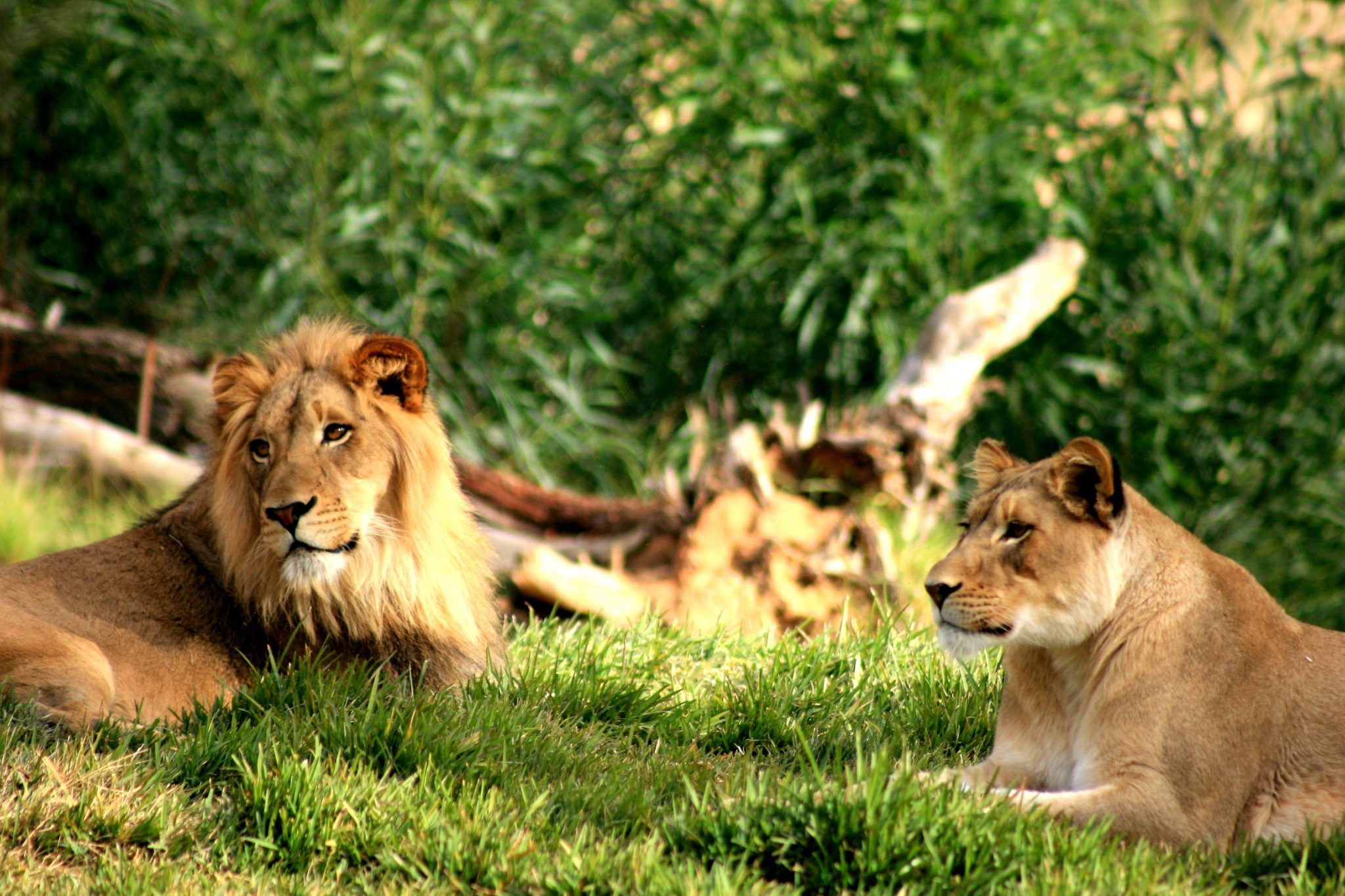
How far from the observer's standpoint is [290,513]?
13.8 ft

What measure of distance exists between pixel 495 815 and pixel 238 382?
1818 mm

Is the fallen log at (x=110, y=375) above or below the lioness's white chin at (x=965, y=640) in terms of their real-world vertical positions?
below

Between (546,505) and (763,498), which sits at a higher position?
(763,498)

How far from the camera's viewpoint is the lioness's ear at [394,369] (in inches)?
177

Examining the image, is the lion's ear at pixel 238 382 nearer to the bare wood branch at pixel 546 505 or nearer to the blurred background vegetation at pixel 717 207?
the bare wood branch at pixel 546 505

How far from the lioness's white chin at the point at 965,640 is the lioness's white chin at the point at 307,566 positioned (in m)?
1.94

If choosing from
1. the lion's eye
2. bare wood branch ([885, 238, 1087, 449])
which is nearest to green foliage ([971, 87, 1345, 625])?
bare wood branch ([885, 238, 1087, 449])

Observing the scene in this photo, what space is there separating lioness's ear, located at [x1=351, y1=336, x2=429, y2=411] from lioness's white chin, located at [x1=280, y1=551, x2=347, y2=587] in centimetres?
61

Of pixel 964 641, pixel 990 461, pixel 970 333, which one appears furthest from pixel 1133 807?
pixel 970 333

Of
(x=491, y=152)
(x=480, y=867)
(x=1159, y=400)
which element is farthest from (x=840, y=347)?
(x=480, y=867)

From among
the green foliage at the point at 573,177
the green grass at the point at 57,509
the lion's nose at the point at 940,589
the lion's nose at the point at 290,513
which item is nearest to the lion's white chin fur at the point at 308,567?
the lion's nose at the point at 290,513

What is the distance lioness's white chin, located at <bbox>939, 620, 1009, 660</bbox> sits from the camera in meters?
3.91

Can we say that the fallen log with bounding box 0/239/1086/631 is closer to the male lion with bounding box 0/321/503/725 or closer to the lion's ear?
the male lion with bounding box 0/321/503/725

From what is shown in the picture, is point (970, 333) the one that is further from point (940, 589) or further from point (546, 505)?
point (940, 589)
